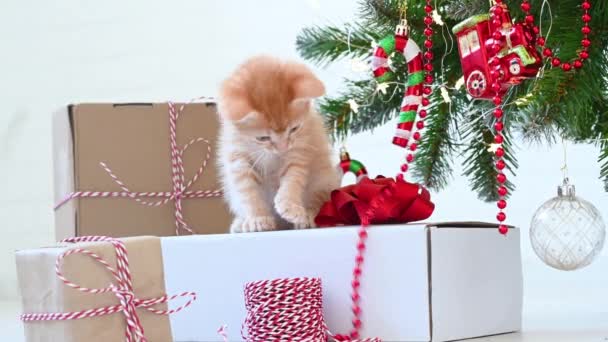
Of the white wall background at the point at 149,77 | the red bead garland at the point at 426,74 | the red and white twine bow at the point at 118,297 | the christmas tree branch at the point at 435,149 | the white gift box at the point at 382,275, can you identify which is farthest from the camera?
the white wall background at the point at 149,77

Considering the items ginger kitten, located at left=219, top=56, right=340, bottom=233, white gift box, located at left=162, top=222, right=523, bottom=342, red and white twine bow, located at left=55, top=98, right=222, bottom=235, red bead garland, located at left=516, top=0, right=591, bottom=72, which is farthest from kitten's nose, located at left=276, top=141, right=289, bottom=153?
red bead garland, located at left=516, top=0, right=591, bottom=72

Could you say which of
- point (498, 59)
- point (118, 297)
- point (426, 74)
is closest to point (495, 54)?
point (498, 59)

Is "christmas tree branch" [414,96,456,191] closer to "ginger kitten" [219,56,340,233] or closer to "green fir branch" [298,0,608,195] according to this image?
"green fir branch" [298,0,608,195]

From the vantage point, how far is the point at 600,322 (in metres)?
1.13

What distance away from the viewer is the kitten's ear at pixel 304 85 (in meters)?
1.09

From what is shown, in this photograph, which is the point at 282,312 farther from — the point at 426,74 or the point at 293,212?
the point at 426,74

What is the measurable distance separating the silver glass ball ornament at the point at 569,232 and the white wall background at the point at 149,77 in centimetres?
40

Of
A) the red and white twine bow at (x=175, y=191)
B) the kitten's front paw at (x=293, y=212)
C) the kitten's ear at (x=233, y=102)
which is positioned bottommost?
the kitten's front paw at (x=293, y=212)

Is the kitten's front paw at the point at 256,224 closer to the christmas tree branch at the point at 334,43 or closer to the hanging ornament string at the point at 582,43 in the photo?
the christmas tree branch at the point at 334,43

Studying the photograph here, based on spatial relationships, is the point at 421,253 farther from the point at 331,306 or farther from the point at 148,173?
the point at 148,173

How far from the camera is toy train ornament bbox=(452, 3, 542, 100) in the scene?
0.99m

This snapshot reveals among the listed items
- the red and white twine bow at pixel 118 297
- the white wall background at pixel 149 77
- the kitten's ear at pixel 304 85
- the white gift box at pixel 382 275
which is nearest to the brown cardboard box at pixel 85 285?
the red and white twine bow at pixel 118 297

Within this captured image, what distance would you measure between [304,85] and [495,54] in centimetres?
25

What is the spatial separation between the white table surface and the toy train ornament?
297mm
